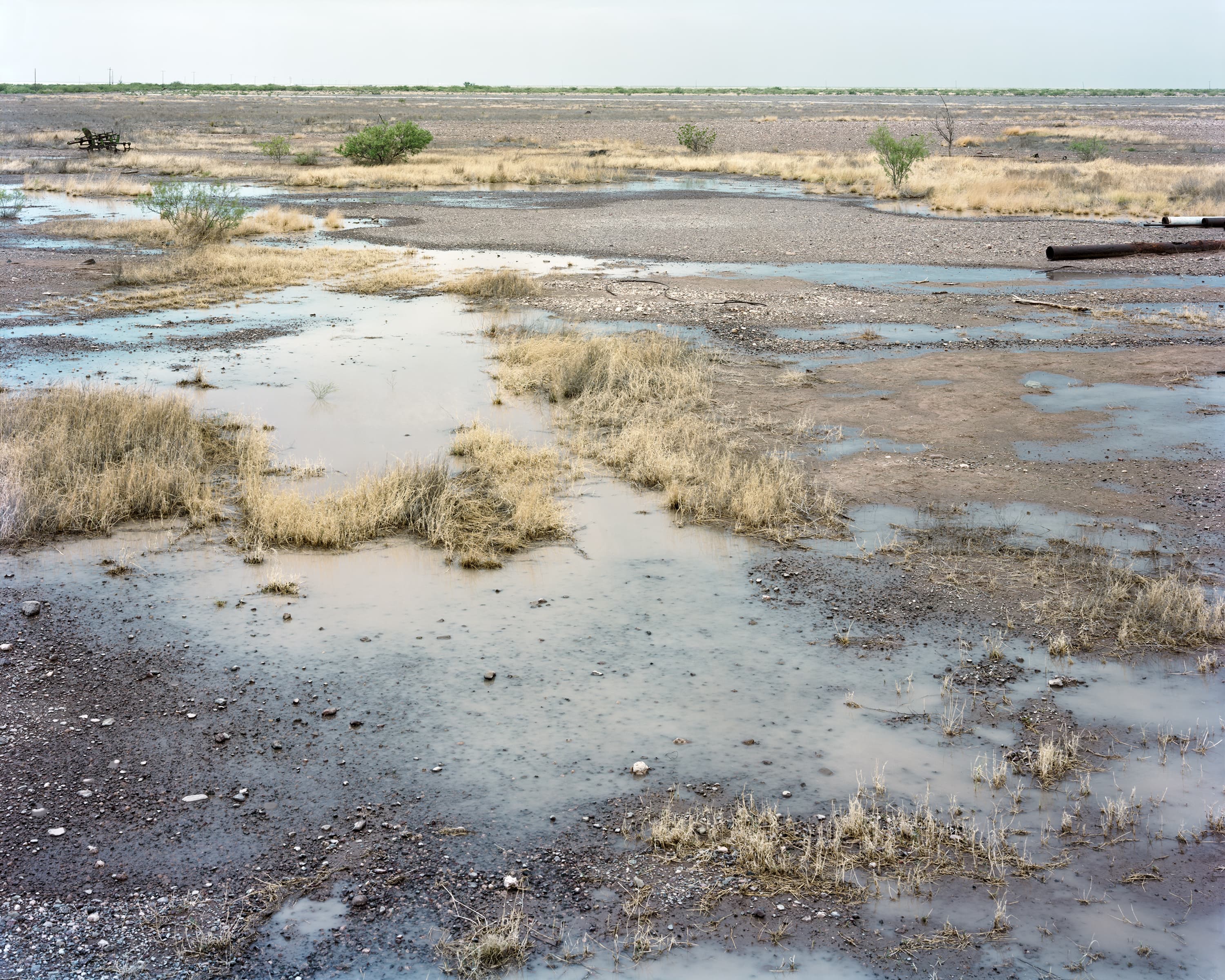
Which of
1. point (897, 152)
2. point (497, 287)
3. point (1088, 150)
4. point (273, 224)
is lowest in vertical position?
point (497, 287)

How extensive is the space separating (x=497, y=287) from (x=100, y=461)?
9.77 metres

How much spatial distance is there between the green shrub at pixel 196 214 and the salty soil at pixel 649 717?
416 inches

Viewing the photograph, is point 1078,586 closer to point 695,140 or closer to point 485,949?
point 485,949

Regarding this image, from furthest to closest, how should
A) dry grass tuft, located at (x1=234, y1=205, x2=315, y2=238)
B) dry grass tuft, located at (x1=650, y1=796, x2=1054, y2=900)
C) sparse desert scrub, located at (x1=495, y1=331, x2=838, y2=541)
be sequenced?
dry grass tuft, located at (x1=234, y1=205, x2=315, y2=238) → sparse desert scrub, located at (x1=495, y1=331, x2=838, y2=541) → dry grass tuft, located at (x1=650, y1=796, x2=1054, y2=900)

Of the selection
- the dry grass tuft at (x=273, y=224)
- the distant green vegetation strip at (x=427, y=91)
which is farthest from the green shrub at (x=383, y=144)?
the distant green vegetation strip at (x=427, y=91)

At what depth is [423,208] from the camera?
2980 centimetres

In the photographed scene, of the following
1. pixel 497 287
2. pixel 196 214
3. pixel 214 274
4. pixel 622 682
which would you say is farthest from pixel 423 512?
pixel 196 214

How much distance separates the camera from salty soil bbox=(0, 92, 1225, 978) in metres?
4.20

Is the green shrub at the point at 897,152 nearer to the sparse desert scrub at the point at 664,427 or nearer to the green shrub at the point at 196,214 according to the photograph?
the green shrub at the point at 196,214

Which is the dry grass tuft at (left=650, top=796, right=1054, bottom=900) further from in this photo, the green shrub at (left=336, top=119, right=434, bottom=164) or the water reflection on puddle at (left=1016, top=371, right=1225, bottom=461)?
the green shrub at (left=336, top=119, right=434, bottom=164)

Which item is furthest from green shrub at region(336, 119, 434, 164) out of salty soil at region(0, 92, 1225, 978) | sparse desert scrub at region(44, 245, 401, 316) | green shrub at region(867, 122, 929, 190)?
salty soil at region(0, 92, 1225, 978)

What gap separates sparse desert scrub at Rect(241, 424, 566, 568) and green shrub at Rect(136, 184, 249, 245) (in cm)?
1469

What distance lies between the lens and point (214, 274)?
1909 cm

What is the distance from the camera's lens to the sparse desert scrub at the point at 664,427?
8766 millimetres
